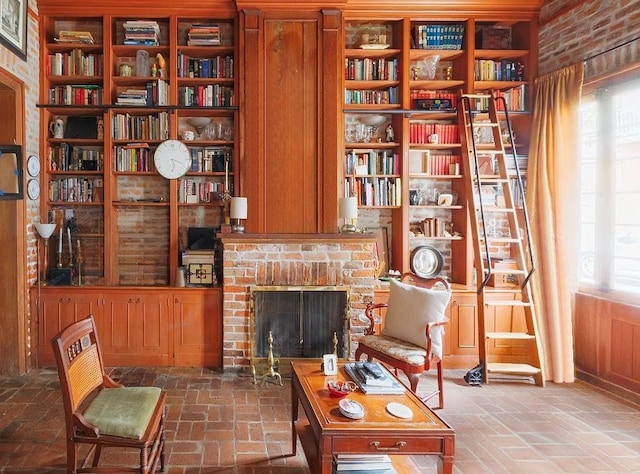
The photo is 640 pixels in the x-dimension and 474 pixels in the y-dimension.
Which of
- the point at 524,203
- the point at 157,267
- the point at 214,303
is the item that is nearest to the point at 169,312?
the point at 214,303

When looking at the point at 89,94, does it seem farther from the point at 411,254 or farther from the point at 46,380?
the point at 411,254

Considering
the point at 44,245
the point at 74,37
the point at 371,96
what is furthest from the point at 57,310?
the point at 371,96

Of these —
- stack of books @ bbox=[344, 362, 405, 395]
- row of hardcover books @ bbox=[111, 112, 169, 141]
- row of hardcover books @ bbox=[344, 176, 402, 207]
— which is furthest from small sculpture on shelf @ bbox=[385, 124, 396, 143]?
stack of books @ bbox=[344, 362, 405, 395]

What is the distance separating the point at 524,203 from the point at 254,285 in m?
2.72

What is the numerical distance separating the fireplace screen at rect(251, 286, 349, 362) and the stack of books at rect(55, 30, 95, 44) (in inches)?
125

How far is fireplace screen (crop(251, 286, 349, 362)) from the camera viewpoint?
13.9 feet

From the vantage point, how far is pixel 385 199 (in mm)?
4676

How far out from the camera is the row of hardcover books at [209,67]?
4.61 m

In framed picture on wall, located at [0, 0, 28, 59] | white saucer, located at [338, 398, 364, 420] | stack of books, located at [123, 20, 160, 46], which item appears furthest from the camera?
stack of books, located at [123, 20, 160, 46]

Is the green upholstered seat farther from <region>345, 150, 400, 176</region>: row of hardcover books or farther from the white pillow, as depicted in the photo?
<region>345, 150, 400, 176</region>: row of hardcover books

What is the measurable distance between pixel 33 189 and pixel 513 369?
195 inches

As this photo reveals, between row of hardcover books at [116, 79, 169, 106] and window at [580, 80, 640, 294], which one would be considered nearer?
window at [580, 80, 640, 294]

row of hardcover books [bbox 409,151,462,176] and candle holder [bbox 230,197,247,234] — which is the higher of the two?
row of hardcover books [bbox 409,151,462,176]

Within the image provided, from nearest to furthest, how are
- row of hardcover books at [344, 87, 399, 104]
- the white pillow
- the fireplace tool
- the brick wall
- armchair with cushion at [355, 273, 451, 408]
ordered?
armchair with cushion at [355, 273, 451, 408] → the white pillow → the brick wall → the fireplace tool → row of hardcover books at [344, 87, 399, 104]
